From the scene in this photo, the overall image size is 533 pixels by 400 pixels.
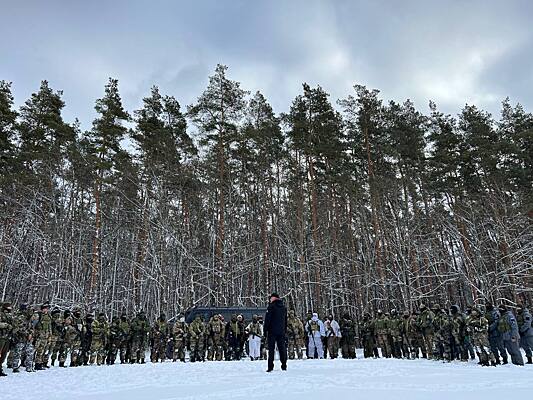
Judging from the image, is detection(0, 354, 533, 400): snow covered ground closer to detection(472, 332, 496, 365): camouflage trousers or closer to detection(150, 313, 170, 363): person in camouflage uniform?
detection(472, 332, 496, 365): camouflage trousers

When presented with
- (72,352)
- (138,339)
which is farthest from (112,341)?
(72,352)

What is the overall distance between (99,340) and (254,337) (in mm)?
4749

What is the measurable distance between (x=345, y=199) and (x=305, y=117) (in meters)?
5.73

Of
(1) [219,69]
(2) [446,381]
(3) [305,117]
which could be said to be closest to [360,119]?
(3) [305,117]

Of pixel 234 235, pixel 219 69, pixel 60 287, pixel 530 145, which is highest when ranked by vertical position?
pixel 219 69

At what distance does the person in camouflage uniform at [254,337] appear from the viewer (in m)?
13.2

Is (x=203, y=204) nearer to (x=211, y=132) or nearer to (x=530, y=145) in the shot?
(x=211, y=132)

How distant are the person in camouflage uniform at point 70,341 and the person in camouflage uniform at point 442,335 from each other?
10.3m

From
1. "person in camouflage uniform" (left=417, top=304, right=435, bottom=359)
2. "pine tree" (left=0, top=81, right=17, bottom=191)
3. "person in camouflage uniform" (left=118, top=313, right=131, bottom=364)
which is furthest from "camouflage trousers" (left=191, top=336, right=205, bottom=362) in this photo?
"pine tree" (left=0, top=81, right=17, bottom=191)

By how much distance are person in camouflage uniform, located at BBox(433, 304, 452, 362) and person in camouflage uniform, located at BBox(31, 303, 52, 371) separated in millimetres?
10751

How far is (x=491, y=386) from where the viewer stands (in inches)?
258

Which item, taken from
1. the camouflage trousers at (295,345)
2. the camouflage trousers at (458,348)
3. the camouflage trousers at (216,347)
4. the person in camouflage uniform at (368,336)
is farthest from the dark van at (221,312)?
the camouflage trousers at (458,348)

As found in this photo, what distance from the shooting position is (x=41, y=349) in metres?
10.2

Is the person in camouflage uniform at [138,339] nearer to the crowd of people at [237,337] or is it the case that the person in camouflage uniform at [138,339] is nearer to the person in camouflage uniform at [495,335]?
the crowd of people at [237,337]
